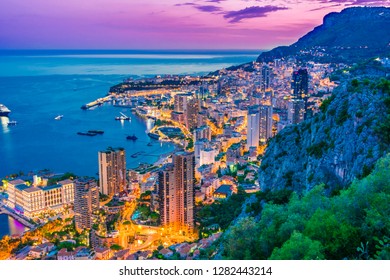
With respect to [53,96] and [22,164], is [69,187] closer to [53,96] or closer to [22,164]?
[22,164]

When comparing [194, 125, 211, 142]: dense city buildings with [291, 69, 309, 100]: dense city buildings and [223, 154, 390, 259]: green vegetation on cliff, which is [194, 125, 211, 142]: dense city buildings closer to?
[291, 69, 309, 100]: dense city buildings

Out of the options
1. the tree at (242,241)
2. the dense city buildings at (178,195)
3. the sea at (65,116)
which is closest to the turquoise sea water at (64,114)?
the sea at (65,116)

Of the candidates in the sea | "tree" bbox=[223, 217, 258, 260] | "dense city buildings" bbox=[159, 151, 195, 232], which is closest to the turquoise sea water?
the sea

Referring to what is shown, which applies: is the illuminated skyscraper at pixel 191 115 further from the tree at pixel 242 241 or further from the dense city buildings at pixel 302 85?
the tree at pixel 242 241

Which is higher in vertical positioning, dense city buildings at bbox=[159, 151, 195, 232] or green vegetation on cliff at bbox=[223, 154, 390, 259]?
green vegetation on cliff at bbox=[223, 154, 390, 259]

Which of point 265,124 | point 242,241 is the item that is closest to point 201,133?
point 265,124
